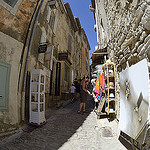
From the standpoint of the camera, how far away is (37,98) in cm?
405

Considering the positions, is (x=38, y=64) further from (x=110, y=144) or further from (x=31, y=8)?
(x=110, y=144)

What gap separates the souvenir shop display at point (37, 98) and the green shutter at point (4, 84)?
2.67ft

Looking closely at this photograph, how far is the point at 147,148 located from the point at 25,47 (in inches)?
174

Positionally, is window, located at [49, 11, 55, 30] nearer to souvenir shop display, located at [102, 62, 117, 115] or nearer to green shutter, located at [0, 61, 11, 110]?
green shutter, located at [0, 61, 11, 110]

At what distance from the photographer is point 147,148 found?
1.54 metres

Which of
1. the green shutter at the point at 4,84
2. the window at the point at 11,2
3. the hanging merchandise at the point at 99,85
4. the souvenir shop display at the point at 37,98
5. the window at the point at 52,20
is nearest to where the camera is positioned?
the green shutter at the point at 4,84

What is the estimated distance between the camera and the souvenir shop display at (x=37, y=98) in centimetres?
352

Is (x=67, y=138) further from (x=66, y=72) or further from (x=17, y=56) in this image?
(x=66, y=72)

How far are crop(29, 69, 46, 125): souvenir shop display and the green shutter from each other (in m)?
0.81

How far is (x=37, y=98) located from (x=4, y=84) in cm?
125

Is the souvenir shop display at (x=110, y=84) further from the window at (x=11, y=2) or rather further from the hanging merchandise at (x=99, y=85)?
the window at (x=11, y=2)

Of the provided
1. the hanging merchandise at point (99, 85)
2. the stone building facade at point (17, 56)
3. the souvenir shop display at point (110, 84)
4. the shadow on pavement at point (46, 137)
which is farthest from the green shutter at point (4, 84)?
the hanging merchandise at point (99, 85)

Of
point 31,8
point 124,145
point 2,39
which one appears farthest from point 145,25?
point 31,8

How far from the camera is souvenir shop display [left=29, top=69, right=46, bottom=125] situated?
352 cm
